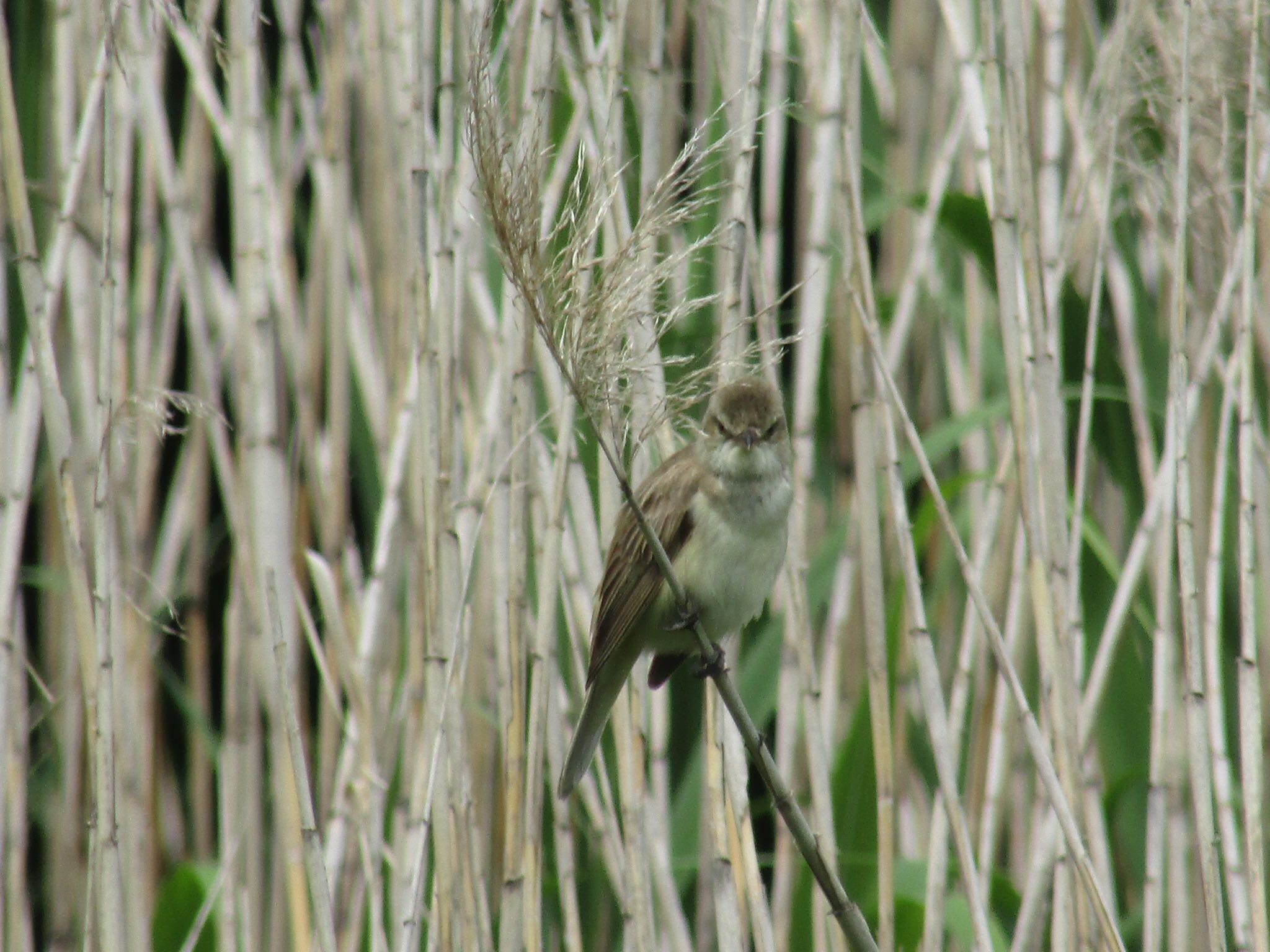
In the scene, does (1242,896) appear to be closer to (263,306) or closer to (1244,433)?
(1244,433)

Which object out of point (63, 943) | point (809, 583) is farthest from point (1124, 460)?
point (63, 943)

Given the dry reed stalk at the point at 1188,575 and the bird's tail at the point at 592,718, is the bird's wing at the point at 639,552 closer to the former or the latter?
the bird's tail at the point at 592,718

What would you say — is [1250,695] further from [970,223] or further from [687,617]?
[970,223]

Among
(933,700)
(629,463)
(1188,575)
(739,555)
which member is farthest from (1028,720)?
(629,463)

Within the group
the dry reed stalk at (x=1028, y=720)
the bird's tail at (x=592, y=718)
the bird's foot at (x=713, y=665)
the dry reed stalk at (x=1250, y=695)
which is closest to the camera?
the bird's foot at (x=713, y=665)

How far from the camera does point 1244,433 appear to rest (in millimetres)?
2059

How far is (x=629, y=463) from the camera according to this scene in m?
2.21

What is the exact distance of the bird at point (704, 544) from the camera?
7.35ft

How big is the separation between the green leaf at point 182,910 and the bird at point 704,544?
812 mm

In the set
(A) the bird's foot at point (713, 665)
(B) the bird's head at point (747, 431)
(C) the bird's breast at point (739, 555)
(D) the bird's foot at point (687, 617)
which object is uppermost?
(B) the bird's head at point (747, 431)

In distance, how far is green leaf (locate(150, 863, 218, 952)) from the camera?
2.55 metres

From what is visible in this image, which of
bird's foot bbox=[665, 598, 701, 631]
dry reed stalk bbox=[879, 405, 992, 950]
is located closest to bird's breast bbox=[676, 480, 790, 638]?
bird's foot bbox=[665, 598, 701, 631]

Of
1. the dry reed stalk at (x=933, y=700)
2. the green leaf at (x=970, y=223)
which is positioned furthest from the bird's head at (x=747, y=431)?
the green leaf at (x=970, y=223)

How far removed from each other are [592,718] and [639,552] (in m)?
0.29
